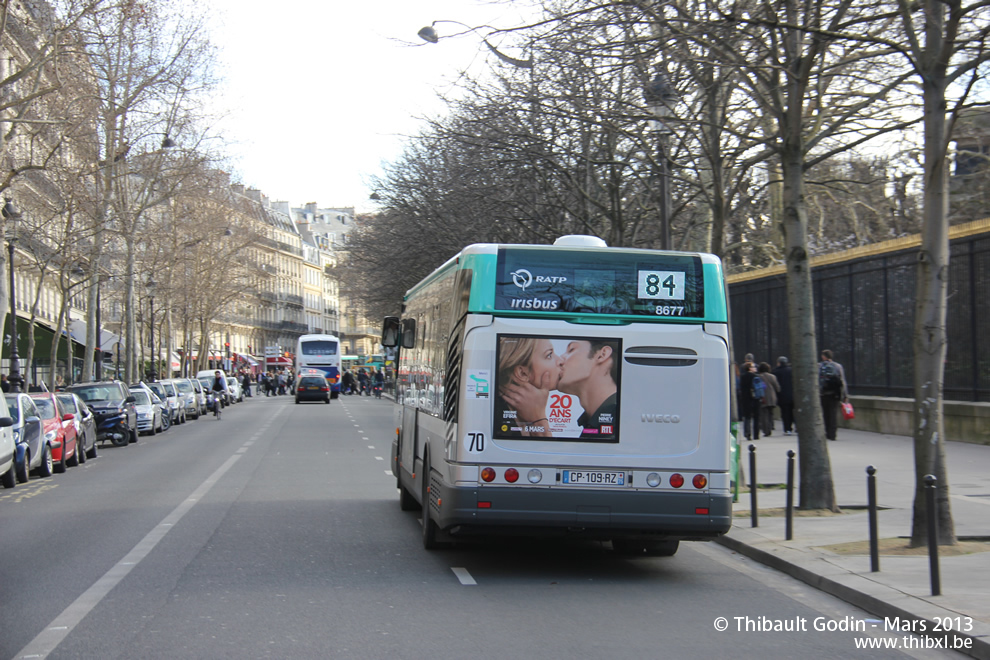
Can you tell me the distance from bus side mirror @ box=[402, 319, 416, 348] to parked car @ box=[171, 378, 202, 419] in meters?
33.7

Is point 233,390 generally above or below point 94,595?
above

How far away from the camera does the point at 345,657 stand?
21.4 ft

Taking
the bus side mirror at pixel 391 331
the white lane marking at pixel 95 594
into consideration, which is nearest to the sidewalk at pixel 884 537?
the bus side mirror at pixel 391 331

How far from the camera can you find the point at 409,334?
13.0 metres

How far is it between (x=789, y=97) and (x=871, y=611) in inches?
253

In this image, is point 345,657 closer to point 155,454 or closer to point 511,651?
point 511,651

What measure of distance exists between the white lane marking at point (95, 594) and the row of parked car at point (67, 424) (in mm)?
4693

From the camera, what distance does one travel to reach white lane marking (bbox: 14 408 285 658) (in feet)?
22.1

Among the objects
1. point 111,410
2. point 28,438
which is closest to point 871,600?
point 28,438

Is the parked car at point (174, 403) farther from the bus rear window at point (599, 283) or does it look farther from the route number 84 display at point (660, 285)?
the route number 84 display at point (660, 285)

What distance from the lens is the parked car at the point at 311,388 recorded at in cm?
6312

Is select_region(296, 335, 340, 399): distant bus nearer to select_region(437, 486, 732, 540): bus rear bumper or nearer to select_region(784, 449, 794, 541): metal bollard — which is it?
select_region(784, 449, 794, 541): metal bollard

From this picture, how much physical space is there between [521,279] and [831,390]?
15.0 m

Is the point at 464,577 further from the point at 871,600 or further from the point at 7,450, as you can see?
the point at 7,450
